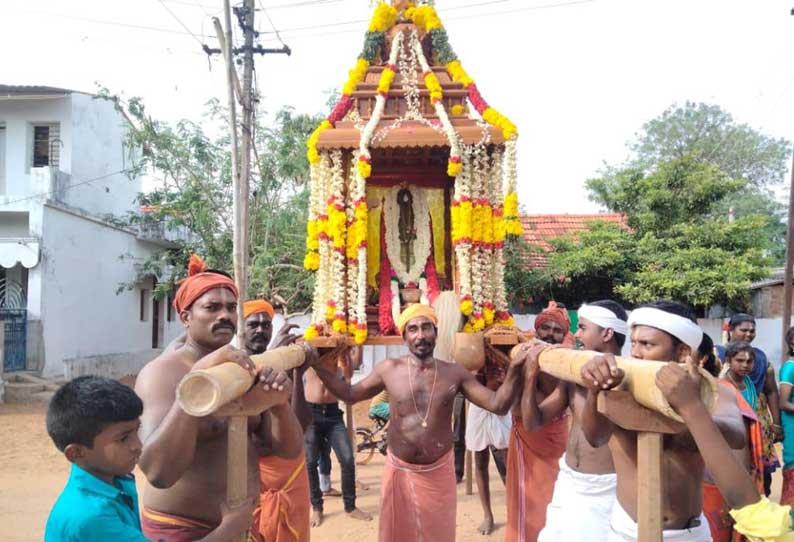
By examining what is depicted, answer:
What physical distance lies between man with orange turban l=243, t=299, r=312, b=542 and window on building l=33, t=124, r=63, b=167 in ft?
47.9

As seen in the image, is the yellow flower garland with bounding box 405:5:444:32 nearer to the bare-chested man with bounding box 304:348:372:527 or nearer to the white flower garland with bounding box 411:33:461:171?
the white flower garland with bounding box 411:33:461:171

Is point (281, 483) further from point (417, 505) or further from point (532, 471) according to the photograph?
point (532, 471)

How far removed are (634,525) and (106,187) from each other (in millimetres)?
18327

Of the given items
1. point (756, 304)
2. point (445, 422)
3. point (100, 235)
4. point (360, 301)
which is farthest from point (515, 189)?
point (100, 235)

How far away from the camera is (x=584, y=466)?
3.49 meters

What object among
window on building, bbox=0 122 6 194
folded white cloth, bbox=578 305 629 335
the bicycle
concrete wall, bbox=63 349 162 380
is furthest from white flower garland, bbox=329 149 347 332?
window on building, bbox=0 122 6 194

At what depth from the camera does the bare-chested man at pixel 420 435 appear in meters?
4.09

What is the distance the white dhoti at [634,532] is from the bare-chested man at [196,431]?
1.49 metres

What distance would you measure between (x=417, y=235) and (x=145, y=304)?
16.7 m

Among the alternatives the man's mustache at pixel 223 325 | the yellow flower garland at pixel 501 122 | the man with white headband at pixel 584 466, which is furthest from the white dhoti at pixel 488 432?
the man's mustache at pixel 223 325

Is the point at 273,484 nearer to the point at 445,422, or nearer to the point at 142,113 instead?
the point at 445,422

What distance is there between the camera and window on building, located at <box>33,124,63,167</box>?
52.3ft

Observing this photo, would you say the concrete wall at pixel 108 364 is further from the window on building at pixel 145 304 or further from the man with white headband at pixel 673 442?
the man with white headband at pixel 673 442

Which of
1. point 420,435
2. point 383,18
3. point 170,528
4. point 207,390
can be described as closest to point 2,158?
point 383,18
